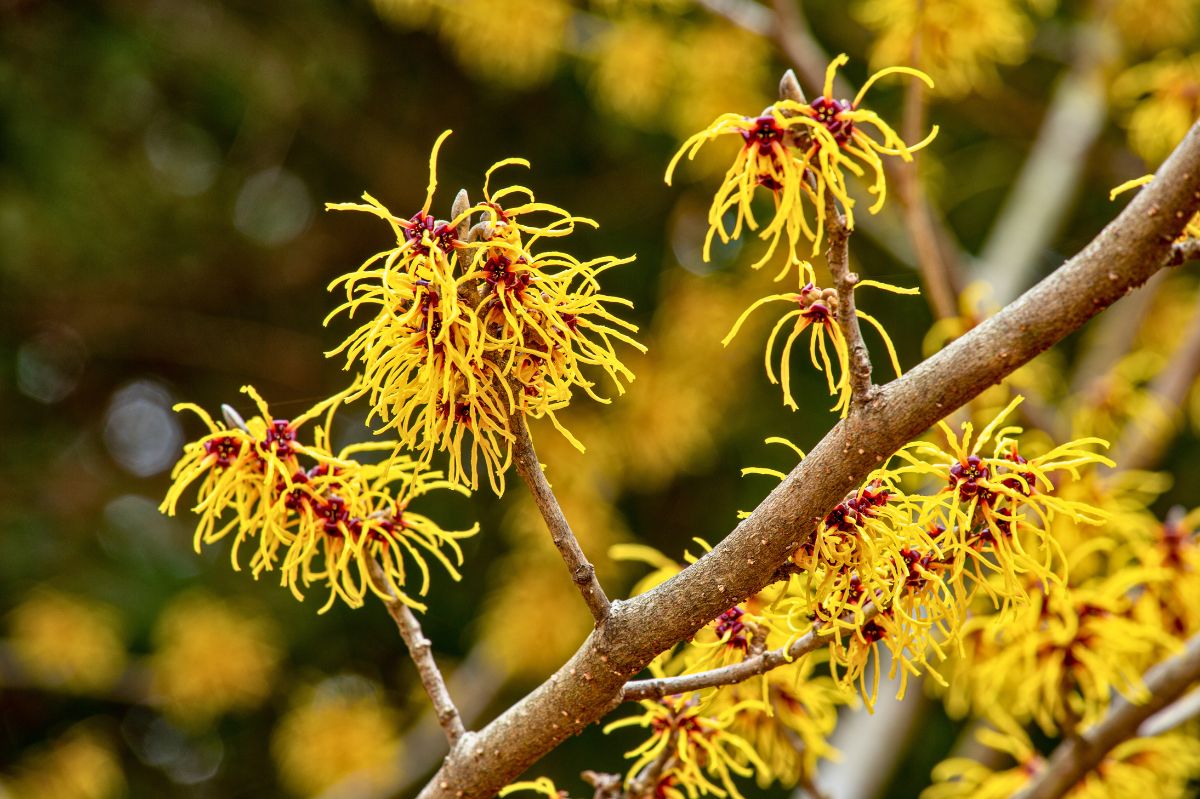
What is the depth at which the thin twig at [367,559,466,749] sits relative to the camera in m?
1.10

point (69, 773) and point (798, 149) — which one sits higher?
point (69, 773)

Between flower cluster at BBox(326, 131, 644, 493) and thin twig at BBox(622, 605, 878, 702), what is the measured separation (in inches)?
9.1

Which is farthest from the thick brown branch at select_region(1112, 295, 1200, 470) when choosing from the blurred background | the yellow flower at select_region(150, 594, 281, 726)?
the yellow flower at select_region(150, 594, 281, 726)

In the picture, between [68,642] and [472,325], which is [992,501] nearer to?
[472,325]

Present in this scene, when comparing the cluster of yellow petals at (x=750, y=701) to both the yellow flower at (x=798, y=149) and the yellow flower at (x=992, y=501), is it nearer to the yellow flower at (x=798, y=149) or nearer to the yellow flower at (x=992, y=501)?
the yellow flower at (x=992, y=501)

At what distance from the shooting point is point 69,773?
369 centimetres

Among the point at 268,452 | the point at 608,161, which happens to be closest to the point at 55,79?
the point at 608,161

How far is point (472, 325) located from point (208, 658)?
307 cm

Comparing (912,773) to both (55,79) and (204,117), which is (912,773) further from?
(55,79)

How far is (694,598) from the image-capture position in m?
0.92

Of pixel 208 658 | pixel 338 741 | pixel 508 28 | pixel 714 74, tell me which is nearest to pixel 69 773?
pixel 208 658

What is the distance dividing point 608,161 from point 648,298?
48 centimetres

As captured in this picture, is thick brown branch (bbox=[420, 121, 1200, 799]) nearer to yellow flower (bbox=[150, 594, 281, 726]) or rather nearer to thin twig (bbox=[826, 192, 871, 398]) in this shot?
thin twig (bbox=[826, 192, 871, 398])

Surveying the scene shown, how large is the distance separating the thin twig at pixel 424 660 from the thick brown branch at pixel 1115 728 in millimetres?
809
